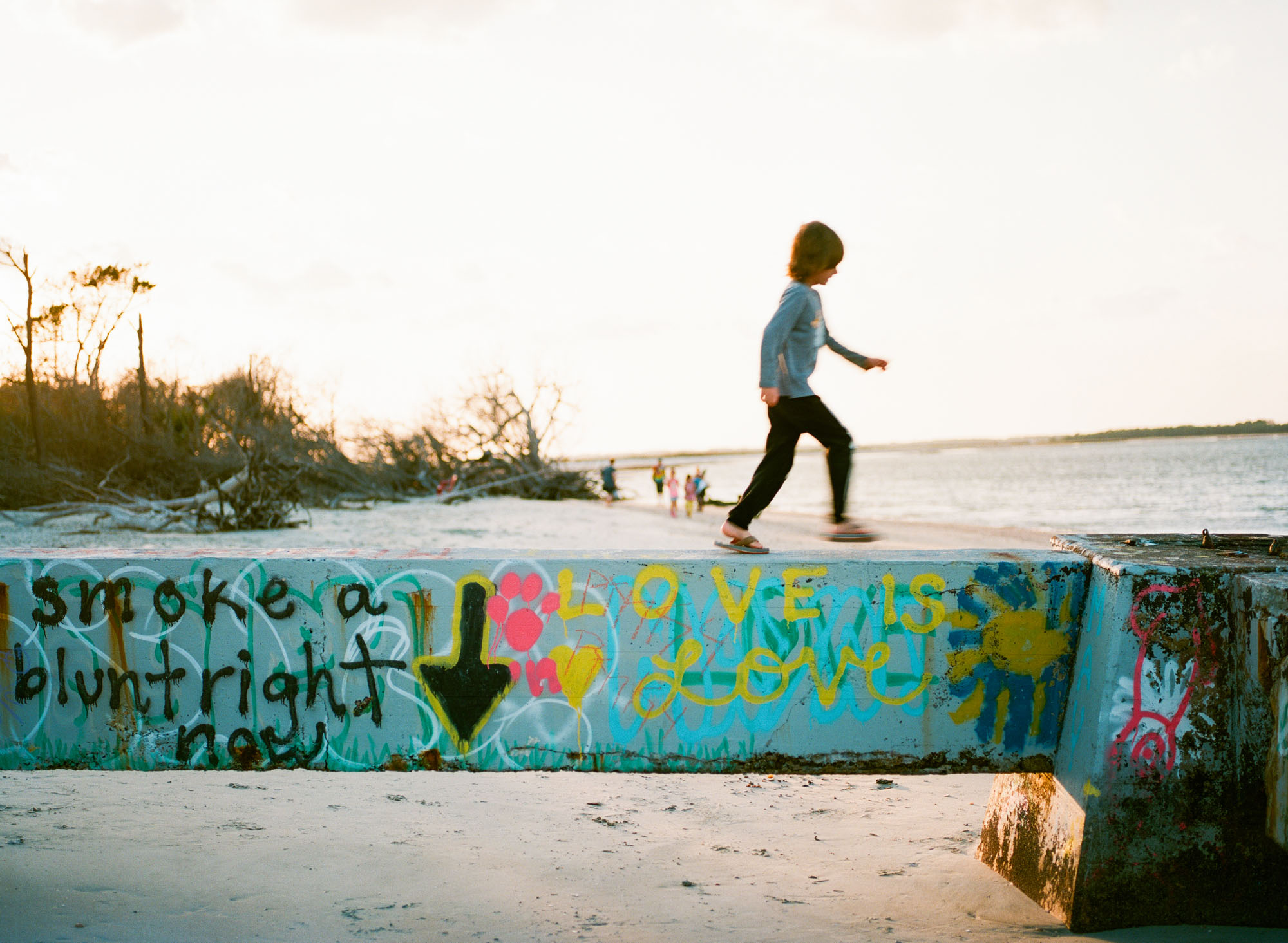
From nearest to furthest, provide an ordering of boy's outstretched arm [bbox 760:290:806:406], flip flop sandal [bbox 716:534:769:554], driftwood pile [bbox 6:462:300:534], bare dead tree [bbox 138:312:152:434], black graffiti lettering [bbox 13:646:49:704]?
black graffiti lettering [bbox 13:646:49:704], flip flop sandal [bbox 716:534:769:554], boy's outstretched arm [bbox 760:290:806:406], driftwood pile [bbox 6:462:300:534], bare dead tree [bbox 138:312:152:434]

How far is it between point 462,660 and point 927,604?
1.83 m

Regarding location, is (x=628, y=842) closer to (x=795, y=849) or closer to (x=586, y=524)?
(x=795, y=849)

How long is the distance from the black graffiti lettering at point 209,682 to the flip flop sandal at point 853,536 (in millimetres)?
2821

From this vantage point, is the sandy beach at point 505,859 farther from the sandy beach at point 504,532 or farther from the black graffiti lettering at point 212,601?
the sandy beach at point 504,532

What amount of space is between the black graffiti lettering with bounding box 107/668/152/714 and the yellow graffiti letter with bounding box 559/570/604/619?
5.43 feet

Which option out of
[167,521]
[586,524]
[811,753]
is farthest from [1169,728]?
[586,524]

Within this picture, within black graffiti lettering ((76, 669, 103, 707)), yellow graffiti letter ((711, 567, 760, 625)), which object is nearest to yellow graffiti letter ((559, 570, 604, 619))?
yellow graffiti letter ((711, 567, 760, 625))

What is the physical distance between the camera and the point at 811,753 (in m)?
3.45

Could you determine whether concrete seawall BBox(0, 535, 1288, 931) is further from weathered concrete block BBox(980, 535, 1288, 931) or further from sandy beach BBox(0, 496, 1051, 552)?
sandy beach BBox(0, 496, 1051, 552)

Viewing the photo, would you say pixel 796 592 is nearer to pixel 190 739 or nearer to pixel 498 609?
pixel 498 609

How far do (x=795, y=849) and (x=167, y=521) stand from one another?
50.1ft

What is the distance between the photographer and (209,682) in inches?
136

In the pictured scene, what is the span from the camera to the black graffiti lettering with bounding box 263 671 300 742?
3449 mm

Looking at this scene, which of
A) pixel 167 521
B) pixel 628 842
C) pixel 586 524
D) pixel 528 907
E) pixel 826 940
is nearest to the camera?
pixel 826 940
